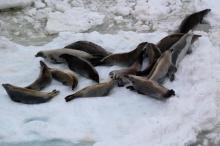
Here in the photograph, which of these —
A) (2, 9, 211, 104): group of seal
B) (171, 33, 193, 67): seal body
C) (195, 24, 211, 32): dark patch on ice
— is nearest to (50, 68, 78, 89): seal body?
(2, 9, 211, 104): group of seal

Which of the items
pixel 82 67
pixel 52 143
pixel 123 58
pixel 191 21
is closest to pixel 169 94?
pixel 123 58

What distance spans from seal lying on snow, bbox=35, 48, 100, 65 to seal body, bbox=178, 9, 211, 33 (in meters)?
1.11

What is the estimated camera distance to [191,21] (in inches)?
243

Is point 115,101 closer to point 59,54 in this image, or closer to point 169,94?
point 169,94

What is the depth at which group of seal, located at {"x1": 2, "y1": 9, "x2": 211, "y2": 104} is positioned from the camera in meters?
4.95

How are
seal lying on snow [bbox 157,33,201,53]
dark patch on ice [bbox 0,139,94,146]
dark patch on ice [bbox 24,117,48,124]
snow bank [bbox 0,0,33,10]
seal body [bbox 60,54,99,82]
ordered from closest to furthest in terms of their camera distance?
dark patch on ice [bbox 0,139,94,146], dark patch on ice [bbox 24,117,48,124], seal body [bbox 60,54,99,82], seal lying on snow [bbox 157,33,201,53], snow bank [bbox 0,0,33,10]

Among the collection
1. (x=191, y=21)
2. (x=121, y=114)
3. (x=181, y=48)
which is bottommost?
(x=121, y=114)

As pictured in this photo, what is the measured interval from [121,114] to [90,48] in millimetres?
1083

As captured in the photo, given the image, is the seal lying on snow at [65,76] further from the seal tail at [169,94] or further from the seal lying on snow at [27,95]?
the seal tail at [169,94]

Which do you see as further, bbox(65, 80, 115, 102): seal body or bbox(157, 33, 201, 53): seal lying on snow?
bbox(157, 33, 201, 53): seal lying on snow

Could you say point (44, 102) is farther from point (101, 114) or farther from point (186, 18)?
point (186, 18)

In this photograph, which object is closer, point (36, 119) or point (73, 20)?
point (36, 119)

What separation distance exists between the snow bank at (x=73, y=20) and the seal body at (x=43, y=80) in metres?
1.04

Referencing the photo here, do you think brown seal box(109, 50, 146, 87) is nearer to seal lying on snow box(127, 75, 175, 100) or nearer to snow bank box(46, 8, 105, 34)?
seal lying on snow box(127, 75, 175, 100)
